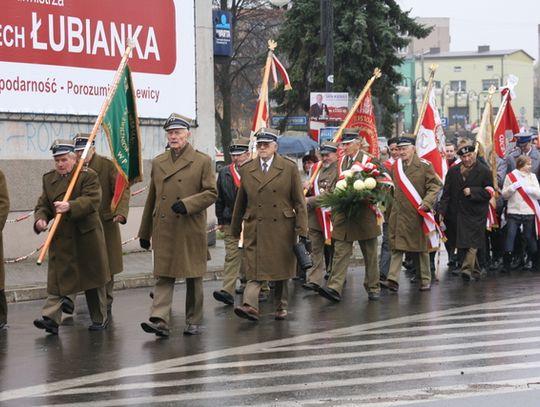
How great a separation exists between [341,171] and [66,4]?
633 centimetres

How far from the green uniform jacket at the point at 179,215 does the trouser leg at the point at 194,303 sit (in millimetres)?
142

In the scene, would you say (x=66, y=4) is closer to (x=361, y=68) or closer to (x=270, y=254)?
(x=270, y=254)

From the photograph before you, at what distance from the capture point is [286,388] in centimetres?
879

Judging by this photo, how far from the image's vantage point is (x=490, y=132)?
19516 millimetres

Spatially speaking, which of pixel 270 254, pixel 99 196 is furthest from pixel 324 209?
pixel 99 196

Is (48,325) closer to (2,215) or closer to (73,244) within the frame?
(73,244)

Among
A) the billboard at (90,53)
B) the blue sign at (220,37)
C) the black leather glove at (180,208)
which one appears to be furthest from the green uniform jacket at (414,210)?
the blue sign at (220,37)

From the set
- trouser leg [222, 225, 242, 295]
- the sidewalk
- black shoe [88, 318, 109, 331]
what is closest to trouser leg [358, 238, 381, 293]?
trouser leg [222, 225, 242, 295]

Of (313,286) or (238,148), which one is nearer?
(238,148)

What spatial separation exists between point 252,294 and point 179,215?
4.33ft

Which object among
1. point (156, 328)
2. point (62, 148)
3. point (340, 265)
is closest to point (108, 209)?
point (62, 148)

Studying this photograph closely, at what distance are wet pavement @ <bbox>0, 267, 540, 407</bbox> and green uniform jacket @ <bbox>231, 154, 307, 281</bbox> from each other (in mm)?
552

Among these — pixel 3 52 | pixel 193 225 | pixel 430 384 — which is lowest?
pixel 430 384

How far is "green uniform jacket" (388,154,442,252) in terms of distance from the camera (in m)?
15.4
